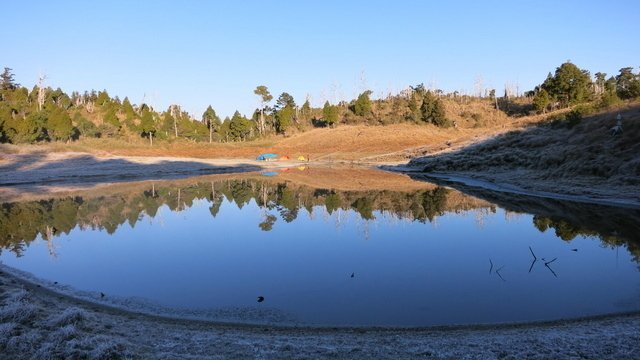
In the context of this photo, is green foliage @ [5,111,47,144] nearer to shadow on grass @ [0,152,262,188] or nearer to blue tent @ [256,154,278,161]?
shadow on grass @ [0,152,262,188]

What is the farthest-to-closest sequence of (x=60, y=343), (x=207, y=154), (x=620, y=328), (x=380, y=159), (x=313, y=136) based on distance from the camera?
(x=313, y=136) → (x=207, y=154) → (x=380, y=159) → (x=620, y=328) → (x=60, y=343)

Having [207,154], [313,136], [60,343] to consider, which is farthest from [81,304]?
[313,136]

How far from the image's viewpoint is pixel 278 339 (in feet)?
25.9

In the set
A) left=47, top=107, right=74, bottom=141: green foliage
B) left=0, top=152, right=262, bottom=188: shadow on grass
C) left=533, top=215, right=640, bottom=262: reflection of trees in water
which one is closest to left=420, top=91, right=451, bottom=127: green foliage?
left=0, top=152, right=262, bottom=188: shadow on grass

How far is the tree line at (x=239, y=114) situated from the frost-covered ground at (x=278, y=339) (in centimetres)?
6770

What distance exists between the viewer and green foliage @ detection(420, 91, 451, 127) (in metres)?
87.4

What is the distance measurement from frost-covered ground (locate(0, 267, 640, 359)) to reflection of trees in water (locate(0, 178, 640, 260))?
27.6ft

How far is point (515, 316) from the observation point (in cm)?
923

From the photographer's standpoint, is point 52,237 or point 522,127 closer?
point 52,237

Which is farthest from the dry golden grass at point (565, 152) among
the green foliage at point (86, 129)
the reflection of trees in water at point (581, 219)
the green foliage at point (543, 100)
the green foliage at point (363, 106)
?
the green foliage at point (86, 129)

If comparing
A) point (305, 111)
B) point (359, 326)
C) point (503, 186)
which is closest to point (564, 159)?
point (503, 186)

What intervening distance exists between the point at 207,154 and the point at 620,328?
234ft

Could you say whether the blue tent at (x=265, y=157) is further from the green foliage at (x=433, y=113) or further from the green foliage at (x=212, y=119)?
the green foliage at (x=433, y=113)

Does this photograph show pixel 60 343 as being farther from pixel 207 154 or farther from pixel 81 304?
pixel 207 154
